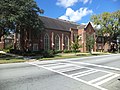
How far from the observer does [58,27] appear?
48.6 m

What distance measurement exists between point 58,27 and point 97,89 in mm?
41723

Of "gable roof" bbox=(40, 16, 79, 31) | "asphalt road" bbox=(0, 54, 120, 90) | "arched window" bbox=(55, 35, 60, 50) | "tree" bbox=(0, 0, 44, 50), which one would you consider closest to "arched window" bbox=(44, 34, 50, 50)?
"gable roof" bbox=(40, 16, 79, 31)


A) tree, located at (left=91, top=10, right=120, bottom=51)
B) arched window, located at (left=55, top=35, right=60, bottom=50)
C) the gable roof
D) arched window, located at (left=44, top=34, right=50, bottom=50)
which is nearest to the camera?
arched window, located at (left=44, top=34, right=50, bottom=50)

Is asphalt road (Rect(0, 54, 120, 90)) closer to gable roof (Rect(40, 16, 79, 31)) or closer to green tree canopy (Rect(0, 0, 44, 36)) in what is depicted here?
green tree canopy (Rect(0, 0, 44, 36))

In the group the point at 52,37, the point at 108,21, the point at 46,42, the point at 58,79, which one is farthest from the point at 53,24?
the point at 58,79

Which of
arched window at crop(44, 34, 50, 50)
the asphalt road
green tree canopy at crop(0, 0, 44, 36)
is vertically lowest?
the asphalt road

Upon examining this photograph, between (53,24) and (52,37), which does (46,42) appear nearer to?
(52,37)

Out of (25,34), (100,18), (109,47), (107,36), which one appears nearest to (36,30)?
(25,34)

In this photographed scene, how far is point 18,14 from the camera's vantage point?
83.8 feet

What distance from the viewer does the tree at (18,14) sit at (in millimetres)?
24344

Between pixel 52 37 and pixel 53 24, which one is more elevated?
pixel 53 24

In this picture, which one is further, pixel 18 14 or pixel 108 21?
pixel 108 21

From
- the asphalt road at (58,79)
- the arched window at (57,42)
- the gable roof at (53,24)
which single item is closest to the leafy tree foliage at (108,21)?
the gable roof at (53,24)

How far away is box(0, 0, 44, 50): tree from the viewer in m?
24.3
